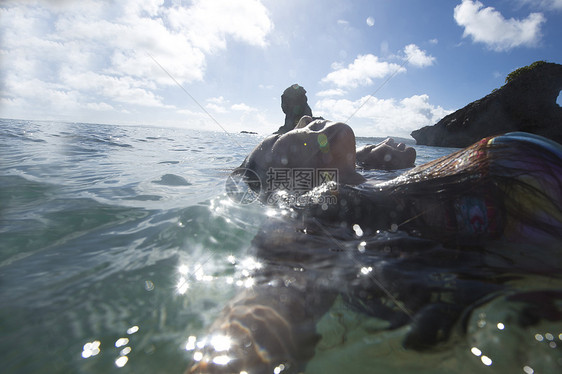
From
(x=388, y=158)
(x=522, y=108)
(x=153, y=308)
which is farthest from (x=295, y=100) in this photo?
(x=153, y=308)

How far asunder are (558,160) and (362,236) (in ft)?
4.43

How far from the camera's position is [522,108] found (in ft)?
80.9

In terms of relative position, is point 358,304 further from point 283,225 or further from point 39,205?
point 39,205

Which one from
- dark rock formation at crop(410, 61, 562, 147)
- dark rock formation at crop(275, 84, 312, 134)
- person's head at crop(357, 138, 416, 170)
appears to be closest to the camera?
person's head at crop(357, 138, 416, 170)

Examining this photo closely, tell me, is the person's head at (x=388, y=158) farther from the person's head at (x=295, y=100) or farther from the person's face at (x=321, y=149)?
the person's head at (x=295, y=100)

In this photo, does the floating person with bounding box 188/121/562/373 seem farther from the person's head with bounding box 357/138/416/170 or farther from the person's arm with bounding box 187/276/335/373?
the person's head with bounding box 357/138/416/170

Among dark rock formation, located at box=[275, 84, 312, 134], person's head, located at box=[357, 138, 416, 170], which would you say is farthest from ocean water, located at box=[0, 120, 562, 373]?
dark rock formation, located at box=[275, 84, 312, 134]

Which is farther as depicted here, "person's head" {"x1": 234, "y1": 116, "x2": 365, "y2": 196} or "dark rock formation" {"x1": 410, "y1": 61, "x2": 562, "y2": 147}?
"dark rock formation" {"x1": 410, "y1": 61, "x2": 562, "y2": 147}

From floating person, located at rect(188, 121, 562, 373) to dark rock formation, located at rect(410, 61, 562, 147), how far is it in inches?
1260

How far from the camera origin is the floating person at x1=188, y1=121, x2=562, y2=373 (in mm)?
1062

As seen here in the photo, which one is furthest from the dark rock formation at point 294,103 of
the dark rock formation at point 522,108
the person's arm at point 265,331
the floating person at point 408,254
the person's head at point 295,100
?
the person's arm at point 265,331

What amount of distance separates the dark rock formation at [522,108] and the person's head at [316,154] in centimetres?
3095

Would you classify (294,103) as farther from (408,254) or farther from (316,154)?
(408,254)

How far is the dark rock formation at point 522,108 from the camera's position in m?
24.2
